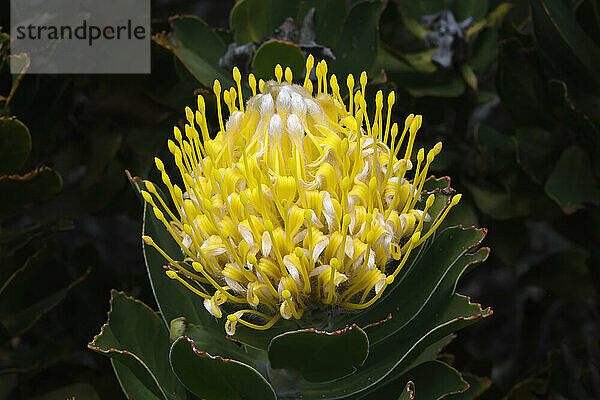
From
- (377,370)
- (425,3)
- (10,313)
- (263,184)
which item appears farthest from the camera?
(425,3)

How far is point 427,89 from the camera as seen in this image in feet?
3.96

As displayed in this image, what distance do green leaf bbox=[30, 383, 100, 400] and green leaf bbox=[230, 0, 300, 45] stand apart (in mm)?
632

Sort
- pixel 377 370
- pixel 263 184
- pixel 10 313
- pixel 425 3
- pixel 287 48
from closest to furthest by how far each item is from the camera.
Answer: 1. pixel 263 184
2. pixel 377 370
3. pixel 287 48
4. pixel 10 313
5. pixel 425 3

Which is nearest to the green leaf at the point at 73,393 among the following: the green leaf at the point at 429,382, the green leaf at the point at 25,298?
the green leaf at the point at 25,298

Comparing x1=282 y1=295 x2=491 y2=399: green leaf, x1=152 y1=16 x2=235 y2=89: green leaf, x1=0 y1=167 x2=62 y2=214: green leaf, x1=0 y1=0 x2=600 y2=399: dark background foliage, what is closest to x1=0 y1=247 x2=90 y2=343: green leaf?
x1=0 y1=0 x2=600 y2=399: dark background foliage

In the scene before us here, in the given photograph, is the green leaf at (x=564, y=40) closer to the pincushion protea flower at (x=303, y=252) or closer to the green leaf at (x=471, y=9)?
the green leaf at (x=471, y=9)

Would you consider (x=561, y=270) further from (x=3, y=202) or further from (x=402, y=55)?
(x=3, y=202)

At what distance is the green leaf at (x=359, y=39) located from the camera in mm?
1063

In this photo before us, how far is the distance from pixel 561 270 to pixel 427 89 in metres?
0.48

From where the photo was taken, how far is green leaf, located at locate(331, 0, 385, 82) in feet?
3.49

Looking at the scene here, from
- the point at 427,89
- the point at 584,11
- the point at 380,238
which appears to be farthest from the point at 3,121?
the point at 584,11

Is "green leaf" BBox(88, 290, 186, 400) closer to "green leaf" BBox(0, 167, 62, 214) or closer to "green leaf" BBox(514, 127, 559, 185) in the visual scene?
"green leaf" BBox(0, 167, 62, 214)

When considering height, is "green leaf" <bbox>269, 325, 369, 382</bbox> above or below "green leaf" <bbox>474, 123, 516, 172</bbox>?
below

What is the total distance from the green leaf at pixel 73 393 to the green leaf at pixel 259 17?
2.07 ft
